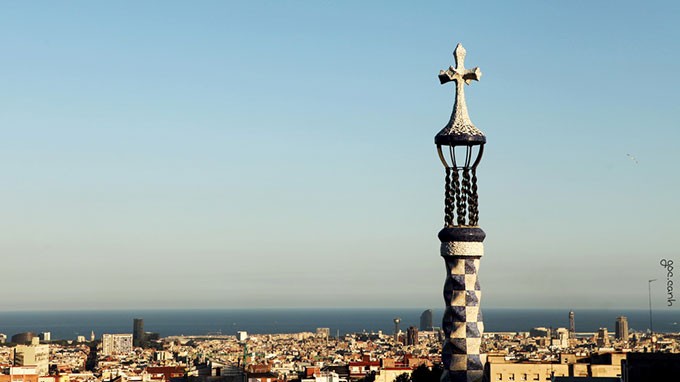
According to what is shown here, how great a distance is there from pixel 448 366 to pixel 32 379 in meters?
80.5

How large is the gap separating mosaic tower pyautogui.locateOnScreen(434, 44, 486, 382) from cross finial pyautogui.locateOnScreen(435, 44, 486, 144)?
0.02 m

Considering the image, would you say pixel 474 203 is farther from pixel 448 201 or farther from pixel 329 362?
pixel 329 362

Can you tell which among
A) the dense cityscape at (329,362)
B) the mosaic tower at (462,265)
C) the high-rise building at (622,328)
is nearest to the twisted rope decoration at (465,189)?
the mosaic tower at (462,265)

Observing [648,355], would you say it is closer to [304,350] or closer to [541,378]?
[541,378]

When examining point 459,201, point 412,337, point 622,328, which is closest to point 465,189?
point 459,201

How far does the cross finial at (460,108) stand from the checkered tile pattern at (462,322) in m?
2.13

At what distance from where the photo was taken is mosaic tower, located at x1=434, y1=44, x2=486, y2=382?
81.5 ft

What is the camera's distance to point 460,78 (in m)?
26.3

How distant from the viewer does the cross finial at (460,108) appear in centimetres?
2567

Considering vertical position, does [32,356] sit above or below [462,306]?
above

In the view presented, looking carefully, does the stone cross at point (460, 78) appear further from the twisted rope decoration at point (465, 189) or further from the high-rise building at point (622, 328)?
the high-rise building at point (622, 328)

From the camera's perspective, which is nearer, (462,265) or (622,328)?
(462,265)

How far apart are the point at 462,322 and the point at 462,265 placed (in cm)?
101

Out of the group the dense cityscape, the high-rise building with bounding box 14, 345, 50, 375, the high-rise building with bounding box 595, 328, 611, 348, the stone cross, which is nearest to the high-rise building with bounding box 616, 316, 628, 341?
the dense cityscape
